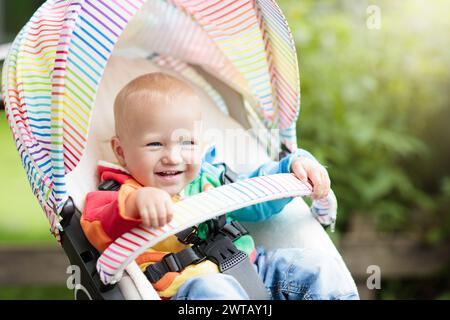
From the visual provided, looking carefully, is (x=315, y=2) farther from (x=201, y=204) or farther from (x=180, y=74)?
(x=201, y=204)

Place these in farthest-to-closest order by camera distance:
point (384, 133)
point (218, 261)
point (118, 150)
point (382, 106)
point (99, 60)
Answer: point (382, 106), point (384, 133), point (118, 150), point (218, 261), point (99, 60)

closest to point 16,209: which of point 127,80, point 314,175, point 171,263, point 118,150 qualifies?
point 127,80

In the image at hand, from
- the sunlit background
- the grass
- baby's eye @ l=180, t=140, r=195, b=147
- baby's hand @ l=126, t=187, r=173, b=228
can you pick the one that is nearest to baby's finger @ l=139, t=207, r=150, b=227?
baby's hand @ l=126, t=187, r=173, b=228

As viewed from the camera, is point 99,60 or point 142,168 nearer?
point 99,60

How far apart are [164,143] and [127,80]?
446mm

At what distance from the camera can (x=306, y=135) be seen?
3.10 metres

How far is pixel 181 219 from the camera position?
1382 millimetres

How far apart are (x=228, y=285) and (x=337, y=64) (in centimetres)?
189

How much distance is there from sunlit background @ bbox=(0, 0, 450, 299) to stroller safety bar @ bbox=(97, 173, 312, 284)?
143cm

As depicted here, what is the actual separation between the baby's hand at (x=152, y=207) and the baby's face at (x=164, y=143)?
0.70ft

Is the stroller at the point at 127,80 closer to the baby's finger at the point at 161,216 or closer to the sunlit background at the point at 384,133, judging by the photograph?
the baby's finger at the point at 161,216

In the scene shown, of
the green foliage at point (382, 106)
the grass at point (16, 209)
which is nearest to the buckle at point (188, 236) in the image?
the green foliage at point (382, 106)

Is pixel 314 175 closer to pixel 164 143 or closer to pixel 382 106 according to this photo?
pixel 164 143

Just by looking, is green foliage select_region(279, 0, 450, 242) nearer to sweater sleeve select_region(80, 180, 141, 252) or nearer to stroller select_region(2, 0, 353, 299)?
stroller select_region(2, 0, 353, 299)
